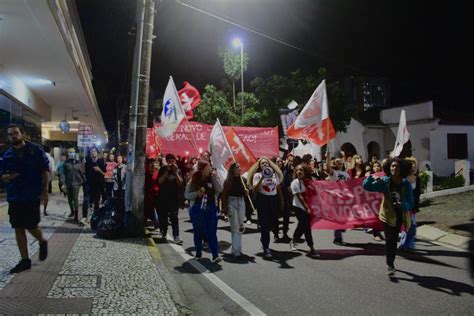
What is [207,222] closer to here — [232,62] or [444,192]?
[444,192]

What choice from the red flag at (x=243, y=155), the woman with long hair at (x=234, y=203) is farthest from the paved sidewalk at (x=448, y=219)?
the woman with long hair at (x=234, y=203)

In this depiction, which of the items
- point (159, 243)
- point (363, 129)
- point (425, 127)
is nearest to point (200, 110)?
point (363, 129)

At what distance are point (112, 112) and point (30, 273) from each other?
58582mm

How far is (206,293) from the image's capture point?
5.54 m

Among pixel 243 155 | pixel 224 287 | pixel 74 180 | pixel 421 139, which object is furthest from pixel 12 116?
pixel 421 139

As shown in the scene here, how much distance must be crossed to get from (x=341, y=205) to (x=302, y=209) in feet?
3.74

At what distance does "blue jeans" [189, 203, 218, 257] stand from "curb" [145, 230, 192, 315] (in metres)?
0.80

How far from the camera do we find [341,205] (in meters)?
8.60

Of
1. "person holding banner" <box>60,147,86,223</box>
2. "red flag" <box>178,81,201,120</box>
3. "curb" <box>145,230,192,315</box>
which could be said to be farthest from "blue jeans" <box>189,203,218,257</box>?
"red flag" <box>178,81,201,120</box>

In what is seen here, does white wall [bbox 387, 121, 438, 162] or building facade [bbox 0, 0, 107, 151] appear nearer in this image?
building facade [bbox 0, 0, 107, 151]

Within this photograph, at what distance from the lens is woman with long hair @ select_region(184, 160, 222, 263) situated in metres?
7.18

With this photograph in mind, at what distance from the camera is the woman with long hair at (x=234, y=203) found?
7.39 meters

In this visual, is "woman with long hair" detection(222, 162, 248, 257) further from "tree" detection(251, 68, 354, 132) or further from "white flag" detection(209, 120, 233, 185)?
"tree" detection(251, 68, 354, 132)

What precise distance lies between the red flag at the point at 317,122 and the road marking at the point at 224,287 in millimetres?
3944
